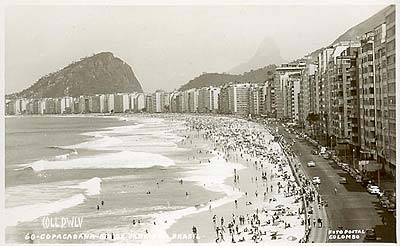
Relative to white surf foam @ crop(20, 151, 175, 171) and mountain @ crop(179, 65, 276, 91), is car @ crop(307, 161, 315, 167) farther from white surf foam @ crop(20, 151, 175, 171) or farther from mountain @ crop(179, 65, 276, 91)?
white surf foam @ crop(20, 151, 175, 171)

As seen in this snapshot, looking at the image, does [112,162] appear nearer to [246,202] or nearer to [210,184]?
[210,184]

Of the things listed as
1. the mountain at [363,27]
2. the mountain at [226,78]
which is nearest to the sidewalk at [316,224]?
the mountain at [226,78]

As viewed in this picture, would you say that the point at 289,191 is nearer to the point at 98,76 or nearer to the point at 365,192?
the point at 365,192

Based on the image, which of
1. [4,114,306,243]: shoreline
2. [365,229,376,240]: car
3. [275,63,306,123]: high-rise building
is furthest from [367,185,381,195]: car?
[275,63,306,123]: high-rise building

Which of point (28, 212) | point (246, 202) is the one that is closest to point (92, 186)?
point (28, 212)

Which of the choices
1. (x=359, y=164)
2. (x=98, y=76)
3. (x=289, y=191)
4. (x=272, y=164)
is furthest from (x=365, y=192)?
(x=98, y=76)

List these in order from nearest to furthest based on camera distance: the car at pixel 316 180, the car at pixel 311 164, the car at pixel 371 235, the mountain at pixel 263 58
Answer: the car at pixel 371 235
the mountain at pixel 263 58
the car at pixel 316 180
the car at pixel 311 164

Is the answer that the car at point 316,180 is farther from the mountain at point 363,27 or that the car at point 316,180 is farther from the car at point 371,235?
the mountain at point 363,27
